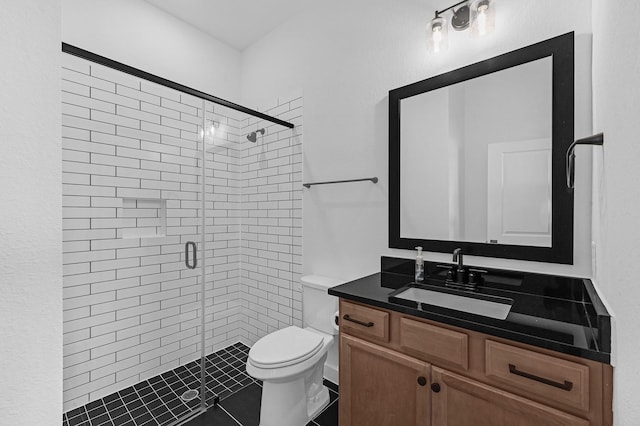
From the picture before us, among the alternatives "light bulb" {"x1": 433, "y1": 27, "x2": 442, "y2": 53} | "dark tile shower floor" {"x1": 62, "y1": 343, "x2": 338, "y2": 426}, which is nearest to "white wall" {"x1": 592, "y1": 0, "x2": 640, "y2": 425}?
"light bulb" {"x1": 433, "y1": 27, "x2": 442, "y2": 53}

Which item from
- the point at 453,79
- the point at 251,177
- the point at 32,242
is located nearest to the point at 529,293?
the point at 453,79

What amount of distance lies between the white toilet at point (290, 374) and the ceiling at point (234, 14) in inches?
96.4

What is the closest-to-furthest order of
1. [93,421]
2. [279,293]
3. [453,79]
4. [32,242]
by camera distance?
[32,242] < [453,79] < [93,421] < [279,293]

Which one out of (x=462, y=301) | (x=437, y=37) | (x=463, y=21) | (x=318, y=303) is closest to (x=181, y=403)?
(x=318, y=303)

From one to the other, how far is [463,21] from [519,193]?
976mm

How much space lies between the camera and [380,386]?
4.33ft

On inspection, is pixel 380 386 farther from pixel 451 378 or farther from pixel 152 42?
pixel 152 42

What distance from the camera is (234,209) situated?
2.60 meters

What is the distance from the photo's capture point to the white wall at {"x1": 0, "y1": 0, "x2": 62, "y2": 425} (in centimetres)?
42

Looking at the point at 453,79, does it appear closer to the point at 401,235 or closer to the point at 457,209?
the point at 457,209

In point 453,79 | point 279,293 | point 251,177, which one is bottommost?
point 279,293

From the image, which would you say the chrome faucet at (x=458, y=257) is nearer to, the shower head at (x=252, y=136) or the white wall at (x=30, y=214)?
the white wall at (x=30, y=214)

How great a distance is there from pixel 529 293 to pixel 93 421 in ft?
8.42

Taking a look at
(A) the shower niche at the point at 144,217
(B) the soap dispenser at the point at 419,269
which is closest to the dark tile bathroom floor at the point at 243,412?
(B) the soap dispenser at the point at 419,269
